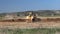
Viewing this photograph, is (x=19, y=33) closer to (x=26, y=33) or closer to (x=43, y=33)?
(x=26, y=33)

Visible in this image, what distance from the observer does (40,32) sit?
15773 mm

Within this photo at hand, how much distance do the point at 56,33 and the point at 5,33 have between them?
3.14 metres

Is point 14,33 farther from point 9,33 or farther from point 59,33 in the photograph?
point 59,33

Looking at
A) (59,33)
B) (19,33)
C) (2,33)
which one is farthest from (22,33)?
(59,33)

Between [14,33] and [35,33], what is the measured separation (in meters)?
1.28

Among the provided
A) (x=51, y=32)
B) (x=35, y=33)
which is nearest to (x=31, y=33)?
(x=35, y=33)

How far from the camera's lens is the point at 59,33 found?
51.1ft

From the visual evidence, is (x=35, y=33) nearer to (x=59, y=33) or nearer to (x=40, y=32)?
(x=40, y=32)

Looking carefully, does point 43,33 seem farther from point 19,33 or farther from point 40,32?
point 19,33

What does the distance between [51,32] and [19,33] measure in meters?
2.02

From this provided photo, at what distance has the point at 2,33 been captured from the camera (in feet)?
51.6

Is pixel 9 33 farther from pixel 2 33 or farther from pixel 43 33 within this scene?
pixel 43 33

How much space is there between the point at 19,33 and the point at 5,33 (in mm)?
868

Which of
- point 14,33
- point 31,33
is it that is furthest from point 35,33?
point 14,33
